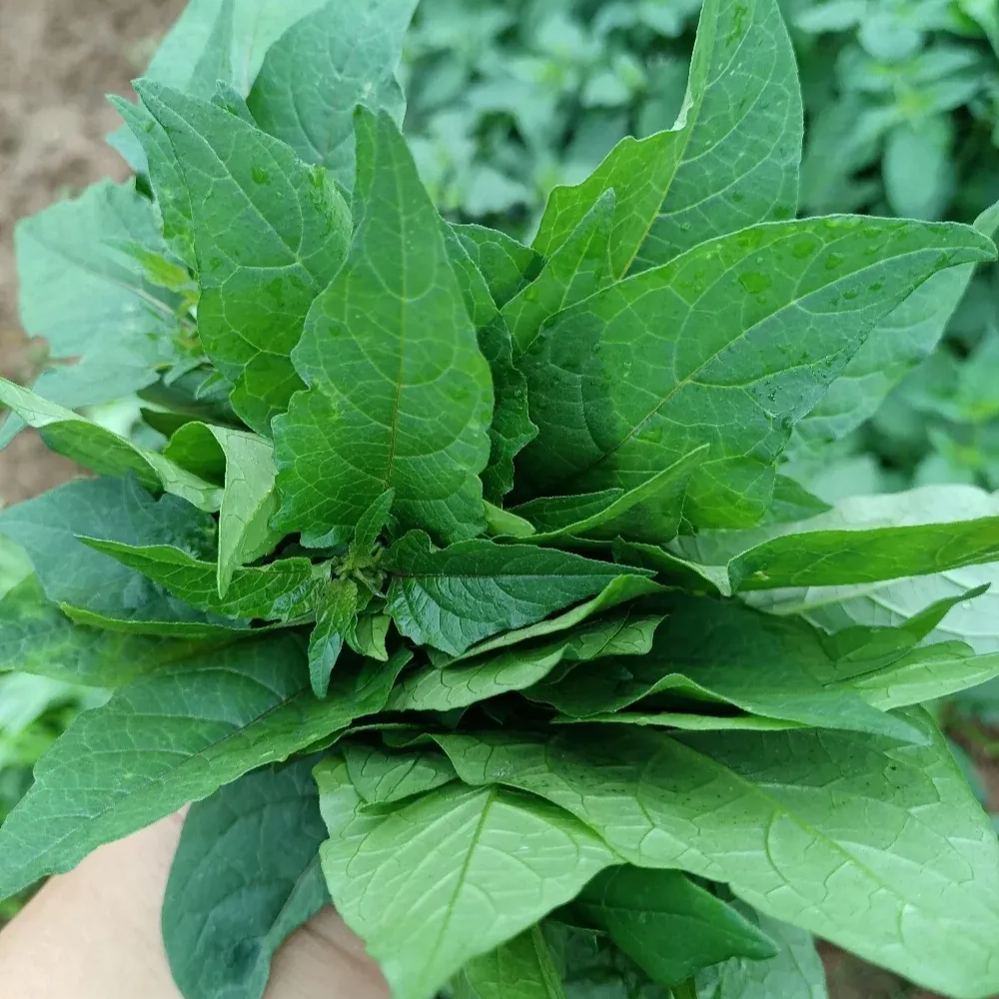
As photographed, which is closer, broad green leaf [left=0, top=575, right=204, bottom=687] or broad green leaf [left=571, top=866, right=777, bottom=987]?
broad green leaf [left=571, top=866, right=777, bottom=987]

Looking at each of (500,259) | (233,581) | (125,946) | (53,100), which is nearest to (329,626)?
(233,581)

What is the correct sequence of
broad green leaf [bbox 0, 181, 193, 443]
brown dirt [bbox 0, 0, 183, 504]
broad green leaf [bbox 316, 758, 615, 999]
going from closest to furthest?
1. broad green leaf [bbox 316, 758, 615, 999]
2. broad green leaf [bbox 0, 181, 193, 443]
3. brown dirt [bbox 0, 0, 183, 504]

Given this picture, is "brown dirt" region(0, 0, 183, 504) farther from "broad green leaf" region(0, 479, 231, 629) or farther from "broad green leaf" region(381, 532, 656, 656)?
"broad green leaf" region(381, 532, 656, 656)

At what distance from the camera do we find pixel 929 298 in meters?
0.45

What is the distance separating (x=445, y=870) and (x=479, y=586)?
0.09 m

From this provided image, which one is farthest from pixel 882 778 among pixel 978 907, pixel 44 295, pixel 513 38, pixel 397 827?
pixel 513 38

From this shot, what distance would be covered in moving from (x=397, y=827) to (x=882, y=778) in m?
0.17

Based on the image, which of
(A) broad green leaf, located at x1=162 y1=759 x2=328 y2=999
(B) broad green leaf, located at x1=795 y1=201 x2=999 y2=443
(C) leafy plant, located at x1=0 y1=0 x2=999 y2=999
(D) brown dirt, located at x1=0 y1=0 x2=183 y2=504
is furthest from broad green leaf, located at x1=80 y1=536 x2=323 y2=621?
(D) brown dirt, located at x1=0 y1=0 x2=183 y2=504

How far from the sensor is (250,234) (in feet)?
1.05

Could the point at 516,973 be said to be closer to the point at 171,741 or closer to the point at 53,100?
the point at 171,741

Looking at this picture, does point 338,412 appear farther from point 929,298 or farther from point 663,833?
point 929,298

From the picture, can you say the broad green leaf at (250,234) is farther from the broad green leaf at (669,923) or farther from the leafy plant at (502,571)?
the broad green leaf at (669,923)

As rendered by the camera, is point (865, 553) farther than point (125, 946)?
No

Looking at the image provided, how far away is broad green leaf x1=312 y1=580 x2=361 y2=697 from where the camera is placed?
1.22ft
